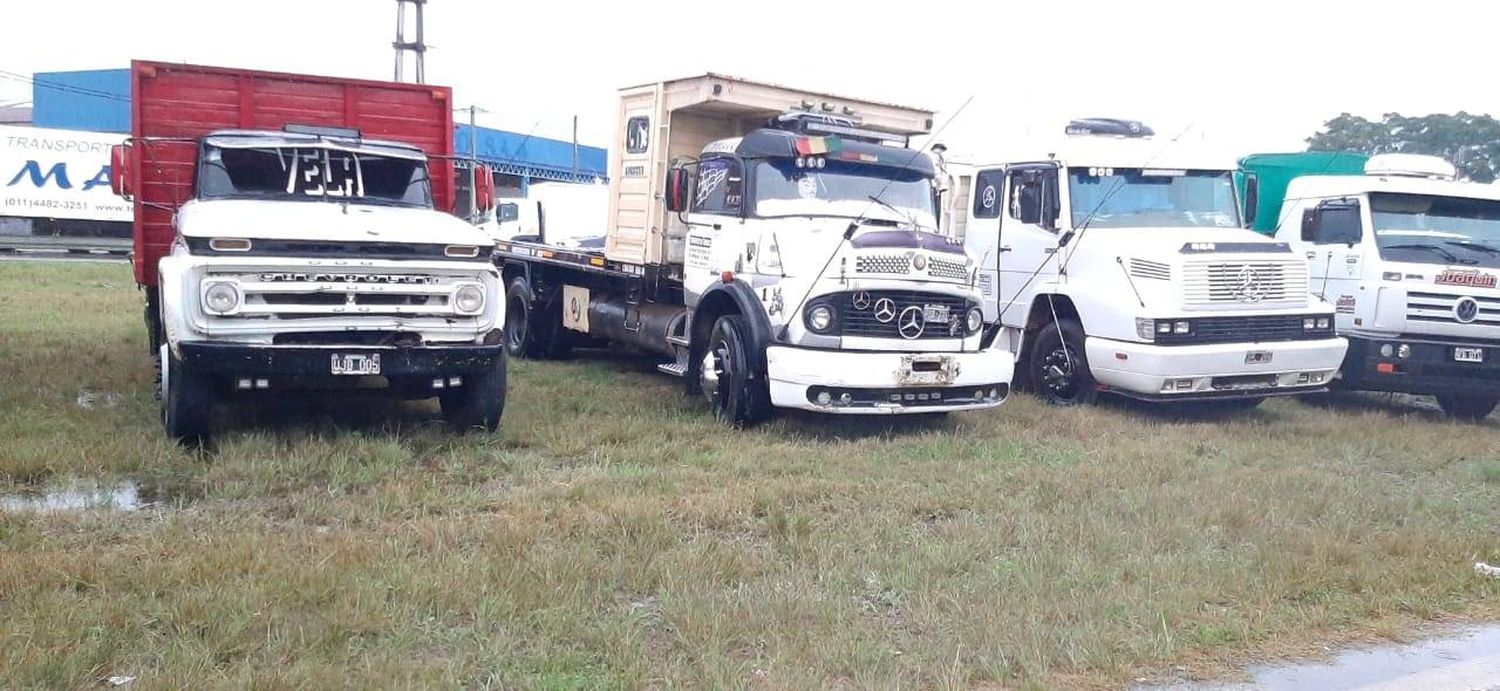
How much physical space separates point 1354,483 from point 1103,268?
3.24 meters

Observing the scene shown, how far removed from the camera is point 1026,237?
12.1m

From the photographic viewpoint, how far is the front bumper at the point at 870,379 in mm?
9164

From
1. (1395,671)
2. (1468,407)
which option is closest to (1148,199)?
(1468,407)

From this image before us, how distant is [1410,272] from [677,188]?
693 cm

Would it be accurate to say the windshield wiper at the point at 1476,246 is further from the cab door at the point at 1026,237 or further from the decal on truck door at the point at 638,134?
the decal on truck door at the point at 638,134

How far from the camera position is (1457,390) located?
460 inches

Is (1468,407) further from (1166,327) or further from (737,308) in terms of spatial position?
(737,308)

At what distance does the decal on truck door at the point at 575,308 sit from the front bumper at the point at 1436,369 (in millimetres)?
7877

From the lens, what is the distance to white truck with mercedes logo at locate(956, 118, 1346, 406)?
10617 mm

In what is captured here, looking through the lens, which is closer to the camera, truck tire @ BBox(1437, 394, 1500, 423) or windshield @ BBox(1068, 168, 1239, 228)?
windshield @ BBox(1068, 168, 1239, 228)

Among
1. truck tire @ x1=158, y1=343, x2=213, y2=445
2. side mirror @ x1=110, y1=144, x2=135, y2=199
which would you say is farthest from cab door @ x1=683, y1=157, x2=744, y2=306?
side mirror @ x1=110, y1=144, x2=135, y2=199

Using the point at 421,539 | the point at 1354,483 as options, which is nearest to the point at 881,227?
the point at 1354,483

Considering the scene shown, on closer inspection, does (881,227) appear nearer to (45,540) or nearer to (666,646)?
(666,646)

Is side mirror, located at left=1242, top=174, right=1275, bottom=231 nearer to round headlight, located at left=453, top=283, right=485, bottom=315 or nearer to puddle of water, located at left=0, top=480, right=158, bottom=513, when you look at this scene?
round headlight, located at left=453, top=283, right=485, bottom=315
